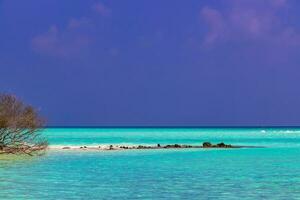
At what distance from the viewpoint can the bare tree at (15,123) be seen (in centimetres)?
5269

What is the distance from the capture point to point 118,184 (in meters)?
31.9

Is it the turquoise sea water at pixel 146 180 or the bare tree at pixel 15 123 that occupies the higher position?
the bare tree at pixel 15 123

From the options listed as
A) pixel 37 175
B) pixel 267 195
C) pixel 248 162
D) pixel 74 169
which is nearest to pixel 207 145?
pixel 248 162

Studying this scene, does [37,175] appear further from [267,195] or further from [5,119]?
[5,119]

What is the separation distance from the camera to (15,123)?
5269 cm

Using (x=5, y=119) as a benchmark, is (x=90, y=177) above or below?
below

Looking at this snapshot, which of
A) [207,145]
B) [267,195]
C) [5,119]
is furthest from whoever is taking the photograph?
[207,145]

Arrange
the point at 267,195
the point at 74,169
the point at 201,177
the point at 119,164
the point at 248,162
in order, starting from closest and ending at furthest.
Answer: the point at 267,195 → the point at 201,177 → the point at 74,169 → the point at 119,164 → the point at 248,162

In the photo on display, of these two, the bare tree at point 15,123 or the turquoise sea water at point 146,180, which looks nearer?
the turquoise sea water at point 146,180

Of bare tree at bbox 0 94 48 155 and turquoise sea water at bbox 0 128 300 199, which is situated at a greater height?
bare tree at bbox 0 94 48 155

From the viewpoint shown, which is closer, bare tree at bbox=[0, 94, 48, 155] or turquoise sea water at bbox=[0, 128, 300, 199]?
turquoise sea water at bbox=[0, 128, 300, 199]

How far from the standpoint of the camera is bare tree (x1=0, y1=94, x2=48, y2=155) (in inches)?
2074

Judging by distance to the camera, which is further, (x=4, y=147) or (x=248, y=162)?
(x=4, y=147)

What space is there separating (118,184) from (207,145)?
47.4 meters
